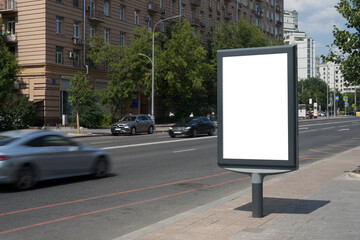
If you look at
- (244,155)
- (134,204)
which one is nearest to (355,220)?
(244,155)

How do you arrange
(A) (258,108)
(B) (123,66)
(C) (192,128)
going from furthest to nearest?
(B) (123,66) < (C) (192,128) < (A) (258,108)

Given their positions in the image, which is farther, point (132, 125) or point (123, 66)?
point (123, 66)

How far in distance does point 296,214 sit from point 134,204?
3.17 metres

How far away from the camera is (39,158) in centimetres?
1051

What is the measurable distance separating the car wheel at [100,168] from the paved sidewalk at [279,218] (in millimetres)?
4381

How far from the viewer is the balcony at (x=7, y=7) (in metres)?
41.1

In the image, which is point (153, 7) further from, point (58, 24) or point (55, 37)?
point (55, 37)

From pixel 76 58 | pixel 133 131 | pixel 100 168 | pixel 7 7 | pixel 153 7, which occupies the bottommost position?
pixel 100 168

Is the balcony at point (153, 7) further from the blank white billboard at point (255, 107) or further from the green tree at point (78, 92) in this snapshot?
the blank white billboard at point (255, 107)

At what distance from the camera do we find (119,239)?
6.03 meters

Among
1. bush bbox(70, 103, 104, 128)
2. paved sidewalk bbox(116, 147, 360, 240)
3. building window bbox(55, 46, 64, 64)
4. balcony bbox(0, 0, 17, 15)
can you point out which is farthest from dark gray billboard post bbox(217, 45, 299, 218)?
balcony bbox(0, 0, 17, 15)

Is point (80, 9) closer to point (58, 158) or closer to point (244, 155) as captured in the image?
point (58, 158)

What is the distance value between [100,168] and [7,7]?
1347 inches

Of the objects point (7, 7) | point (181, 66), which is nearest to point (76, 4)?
point (7, 7)
